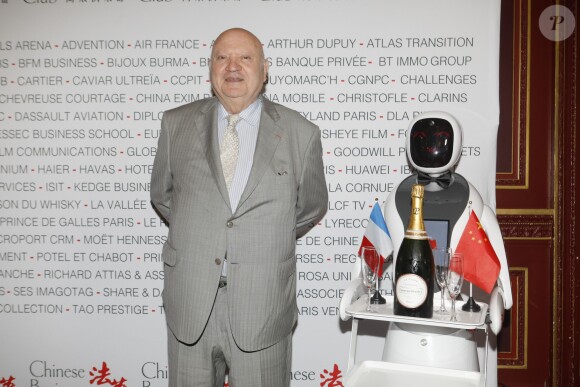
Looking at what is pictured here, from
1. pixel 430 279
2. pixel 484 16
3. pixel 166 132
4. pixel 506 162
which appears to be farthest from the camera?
pixel 506 162

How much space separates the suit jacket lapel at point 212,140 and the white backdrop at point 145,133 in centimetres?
50

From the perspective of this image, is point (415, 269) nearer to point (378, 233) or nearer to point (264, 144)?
point (378, 233)

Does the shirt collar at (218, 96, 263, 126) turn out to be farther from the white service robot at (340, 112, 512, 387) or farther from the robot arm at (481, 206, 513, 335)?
the robot arm at (481, 206, 513, 335)

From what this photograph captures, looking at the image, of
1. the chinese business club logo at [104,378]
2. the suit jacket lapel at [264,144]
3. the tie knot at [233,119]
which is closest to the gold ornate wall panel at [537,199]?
the suit jacket lapel at [264,144]

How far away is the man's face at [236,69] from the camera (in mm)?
2033

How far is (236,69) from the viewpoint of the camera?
2.04m

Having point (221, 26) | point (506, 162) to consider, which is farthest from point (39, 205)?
point (506, 162)

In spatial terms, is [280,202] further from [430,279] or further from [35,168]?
[35,168]

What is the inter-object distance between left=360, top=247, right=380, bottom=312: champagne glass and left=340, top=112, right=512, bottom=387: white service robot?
9 centimetres

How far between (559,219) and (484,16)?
0.90 meters

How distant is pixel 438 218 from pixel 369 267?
32 cm

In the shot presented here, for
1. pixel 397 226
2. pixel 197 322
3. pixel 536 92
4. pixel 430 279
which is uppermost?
pixel 536 92

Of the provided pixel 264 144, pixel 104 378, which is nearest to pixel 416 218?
pixel 264 144

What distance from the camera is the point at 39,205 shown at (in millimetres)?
2619
